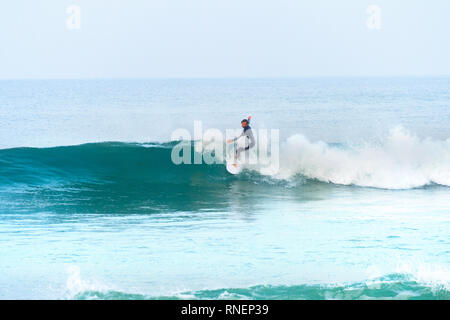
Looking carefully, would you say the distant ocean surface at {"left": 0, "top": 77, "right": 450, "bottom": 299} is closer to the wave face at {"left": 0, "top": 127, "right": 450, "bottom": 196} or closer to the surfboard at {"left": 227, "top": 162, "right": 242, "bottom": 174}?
the wave face at {"left": 0, "top": 127, "right": 450, "bottom": 196}

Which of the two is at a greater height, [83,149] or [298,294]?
[83,149]

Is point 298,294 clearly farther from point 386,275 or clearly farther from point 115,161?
point 115,161

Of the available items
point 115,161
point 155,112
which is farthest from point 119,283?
point 155,112

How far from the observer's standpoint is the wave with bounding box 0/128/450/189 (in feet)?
56.7

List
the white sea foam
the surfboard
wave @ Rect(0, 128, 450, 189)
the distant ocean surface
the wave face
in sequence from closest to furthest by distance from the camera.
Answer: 1. the distant ocean surface
2. the wave face
3. wave @ Rect(0, 128, 450, 189)
4. the white sea foam
5. the surfboard

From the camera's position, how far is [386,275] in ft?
26.7

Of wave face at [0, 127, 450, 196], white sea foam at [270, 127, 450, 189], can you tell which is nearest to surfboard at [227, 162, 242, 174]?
wave face at [0, 127, 450, 196]

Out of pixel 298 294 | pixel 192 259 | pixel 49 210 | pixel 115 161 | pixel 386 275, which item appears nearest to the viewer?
pixel 298 294

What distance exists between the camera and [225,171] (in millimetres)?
18531

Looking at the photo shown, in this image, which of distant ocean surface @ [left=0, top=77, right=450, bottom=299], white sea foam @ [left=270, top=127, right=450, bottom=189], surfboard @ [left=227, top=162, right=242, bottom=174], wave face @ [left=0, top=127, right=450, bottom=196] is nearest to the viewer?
distant ocean surface @ [left=0, top=77, right=450, bottom=299]

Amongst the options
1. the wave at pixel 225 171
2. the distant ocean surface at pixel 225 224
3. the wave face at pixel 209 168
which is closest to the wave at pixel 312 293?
the distant ocean surface at pixel 225 224

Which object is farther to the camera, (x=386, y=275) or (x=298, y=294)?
(x=386, y=275)

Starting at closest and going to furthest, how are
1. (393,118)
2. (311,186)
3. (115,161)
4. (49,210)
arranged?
(49,210)
(311,186)
(115,161)
(393,118)

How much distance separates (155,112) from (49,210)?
124 ft
